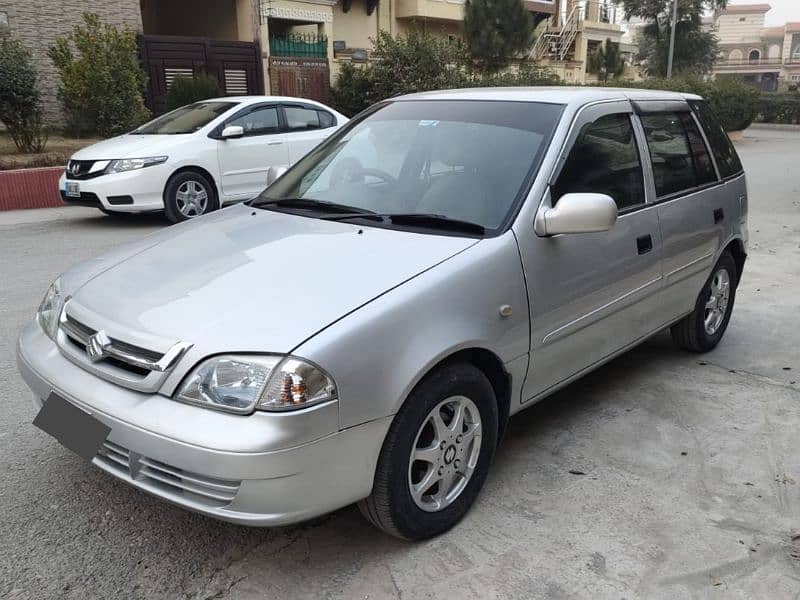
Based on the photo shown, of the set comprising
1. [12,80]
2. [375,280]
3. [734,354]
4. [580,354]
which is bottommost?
[734,354]

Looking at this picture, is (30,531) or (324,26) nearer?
(30,531)

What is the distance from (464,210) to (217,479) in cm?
154

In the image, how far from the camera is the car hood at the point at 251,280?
97.0 inches

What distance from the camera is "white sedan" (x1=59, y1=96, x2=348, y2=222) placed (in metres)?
8.80

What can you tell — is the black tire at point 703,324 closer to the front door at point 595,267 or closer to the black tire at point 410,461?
the front door at point 595,267

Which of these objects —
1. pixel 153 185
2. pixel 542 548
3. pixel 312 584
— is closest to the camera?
pixel 312 584

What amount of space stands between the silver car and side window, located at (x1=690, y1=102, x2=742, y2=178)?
0.51 metres

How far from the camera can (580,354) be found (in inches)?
137

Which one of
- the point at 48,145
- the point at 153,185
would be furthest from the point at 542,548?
the point at 48,145

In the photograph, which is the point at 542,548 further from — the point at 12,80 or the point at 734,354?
the point at 12,80

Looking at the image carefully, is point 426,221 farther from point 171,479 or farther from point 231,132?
point 231,132

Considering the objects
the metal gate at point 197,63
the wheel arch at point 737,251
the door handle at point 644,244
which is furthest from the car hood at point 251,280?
the metal gate at point 197,63

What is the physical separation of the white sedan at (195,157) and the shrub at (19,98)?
10.5 feet

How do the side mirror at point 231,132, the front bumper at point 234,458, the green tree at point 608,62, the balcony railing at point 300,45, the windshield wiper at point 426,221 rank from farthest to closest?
the green tree at point 608,62, the balcony railing at point 300,45, the side mirror at point 231,132, the windshield wiper at point 426,221, the front bumper at point 234,458
